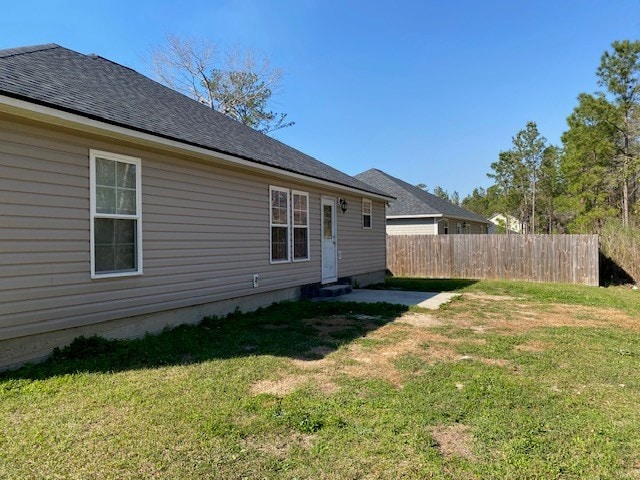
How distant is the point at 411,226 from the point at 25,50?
1772 cm

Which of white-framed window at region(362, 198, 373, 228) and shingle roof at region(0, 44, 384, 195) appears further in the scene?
white-framed window at region(362, 198, 373, 228)

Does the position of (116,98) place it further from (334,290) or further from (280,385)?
(334,290)

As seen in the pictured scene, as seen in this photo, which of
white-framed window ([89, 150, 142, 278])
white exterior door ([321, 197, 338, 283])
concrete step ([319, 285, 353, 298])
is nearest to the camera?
white-framed window ([89, 150, 142, 278])

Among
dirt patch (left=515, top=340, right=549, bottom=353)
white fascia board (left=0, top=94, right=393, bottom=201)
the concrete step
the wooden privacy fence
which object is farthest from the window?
the wooden privacy fence

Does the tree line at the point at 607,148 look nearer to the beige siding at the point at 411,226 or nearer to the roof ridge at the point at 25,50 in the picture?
the beige siding at the point at 411,226

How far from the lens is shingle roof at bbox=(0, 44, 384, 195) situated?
4.83m

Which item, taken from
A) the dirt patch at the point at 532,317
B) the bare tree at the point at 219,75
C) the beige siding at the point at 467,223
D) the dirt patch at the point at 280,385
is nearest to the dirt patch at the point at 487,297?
the dirt patch at the point at 532,317

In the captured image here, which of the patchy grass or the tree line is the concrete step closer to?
the patchy grass

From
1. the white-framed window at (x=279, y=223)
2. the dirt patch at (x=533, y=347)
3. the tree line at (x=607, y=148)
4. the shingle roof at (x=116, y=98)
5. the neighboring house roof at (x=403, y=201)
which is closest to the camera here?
the shingle roof at (x=116, y=98)

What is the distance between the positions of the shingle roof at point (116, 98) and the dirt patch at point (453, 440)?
488 centimetres

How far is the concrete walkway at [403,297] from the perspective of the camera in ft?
30.1

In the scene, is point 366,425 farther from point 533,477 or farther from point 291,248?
point 291,248

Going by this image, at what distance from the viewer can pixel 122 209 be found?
553cm

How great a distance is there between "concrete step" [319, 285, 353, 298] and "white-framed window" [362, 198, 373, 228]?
2858mm
